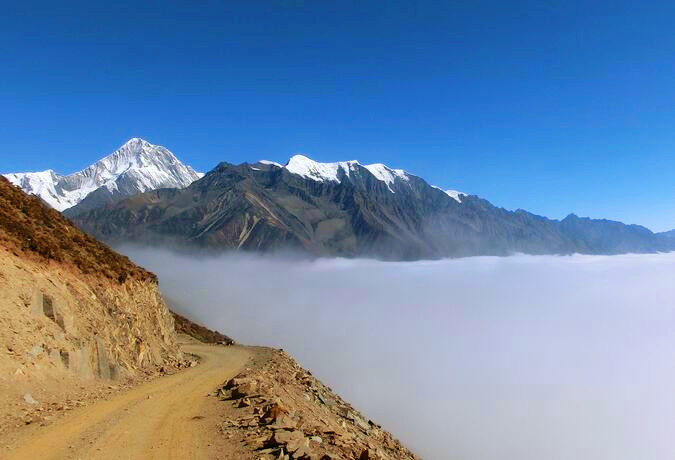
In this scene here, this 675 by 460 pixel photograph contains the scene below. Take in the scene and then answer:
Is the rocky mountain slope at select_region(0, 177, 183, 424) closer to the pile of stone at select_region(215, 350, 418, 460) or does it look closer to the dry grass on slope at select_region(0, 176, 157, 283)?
the dry grass on slope at select_region(0, 176, 157, 283)

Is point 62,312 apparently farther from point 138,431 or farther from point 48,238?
point 138,431

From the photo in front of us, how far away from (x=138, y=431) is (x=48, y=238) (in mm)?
20803

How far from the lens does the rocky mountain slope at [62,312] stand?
2173 centimetres

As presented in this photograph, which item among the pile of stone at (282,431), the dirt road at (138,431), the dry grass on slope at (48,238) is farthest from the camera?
the dry grass on slope at (48,238)

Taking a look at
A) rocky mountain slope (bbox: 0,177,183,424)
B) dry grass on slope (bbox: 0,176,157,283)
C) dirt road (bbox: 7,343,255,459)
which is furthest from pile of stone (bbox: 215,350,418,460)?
dry grass on slope (bbox: 0,176,157,283)

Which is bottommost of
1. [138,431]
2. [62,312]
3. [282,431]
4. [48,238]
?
[138,431]

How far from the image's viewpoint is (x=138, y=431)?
17.0m

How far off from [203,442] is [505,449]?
683ft

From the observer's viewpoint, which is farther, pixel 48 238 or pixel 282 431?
pixel 48 238

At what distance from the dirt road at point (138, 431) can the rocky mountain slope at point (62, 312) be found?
3189 millimetres

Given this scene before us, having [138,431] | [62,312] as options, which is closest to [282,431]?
[138,431]

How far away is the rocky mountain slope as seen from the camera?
2173 centimetres

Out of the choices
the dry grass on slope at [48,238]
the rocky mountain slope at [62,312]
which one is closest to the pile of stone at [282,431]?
the rocky mountain slope at [62,312]

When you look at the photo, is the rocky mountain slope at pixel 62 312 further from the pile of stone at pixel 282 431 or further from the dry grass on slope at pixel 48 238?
the pile of stone at pixel 282 431
